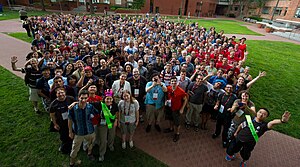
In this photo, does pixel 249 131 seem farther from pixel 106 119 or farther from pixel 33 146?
pixel 33 146

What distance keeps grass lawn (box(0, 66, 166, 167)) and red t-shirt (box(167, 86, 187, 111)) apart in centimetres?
163

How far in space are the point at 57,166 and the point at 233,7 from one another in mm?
73326

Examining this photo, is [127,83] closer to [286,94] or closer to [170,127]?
[170,127]

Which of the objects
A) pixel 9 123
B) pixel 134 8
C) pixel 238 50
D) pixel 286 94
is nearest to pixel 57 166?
pixel 9 123

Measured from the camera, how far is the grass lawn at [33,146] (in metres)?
4.55

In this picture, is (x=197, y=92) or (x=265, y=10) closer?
(x=197, y=92)

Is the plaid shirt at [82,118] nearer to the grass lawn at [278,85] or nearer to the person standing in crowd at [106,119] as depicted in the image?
the person standing in crowd at [106,119]

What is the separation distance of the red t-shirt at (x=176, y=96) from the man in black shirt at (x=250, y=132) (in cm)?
168

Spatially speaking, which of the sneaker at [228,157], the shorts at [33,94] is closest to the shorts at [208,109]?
the sneaker at [228,157]

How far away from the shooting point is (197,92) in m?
5.40

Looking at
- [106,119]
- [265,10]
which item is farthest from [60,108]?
[265,10]

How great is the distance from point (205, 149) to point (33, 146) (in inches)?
197

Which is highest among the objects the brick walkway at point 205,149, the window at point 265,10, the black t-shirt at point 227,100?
the window at point 265,10

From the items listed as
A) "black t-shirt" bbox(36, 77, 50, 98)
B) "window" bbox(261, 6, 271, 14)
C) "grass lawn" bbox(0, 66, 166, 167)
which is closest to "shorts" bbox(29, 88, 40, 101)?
"grass lawn" bbox(0, 66, 166, 167)
